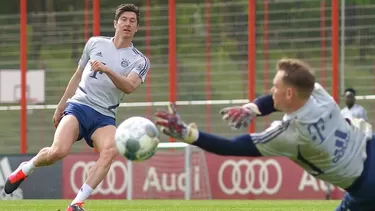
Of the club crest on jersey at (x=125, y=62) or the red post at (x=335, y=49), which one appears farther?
the red post at (x=335, y=49)

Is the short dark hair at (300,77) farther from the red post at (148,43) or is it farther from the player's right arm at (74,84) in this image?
the red post at (148,43)

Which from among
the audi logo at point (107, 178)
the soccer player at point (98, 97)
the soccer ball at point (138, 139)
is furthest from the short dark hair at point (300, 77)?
the audi logo at point (107, 178)

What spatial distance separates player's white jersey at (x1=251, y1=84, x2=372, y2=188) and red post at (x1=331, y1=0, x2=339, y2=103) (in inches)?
557

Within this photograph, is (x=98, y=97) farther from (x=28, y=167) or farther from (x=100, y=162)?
(x=28, y=167)

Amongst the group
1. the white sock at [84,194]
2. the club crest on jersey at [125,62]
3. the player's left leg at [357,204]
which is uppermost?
the club crest on jersey at [125,62]

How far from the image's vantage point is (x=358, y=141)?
8.23 m

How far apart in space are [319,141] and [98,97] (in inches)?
179

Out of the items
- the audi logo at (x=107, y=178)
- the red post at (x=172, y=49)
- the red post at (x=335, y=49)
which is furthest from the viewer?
the red post at (x=172, y=49)

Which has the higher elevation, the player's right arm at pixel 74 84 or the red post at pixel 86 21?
the red post at pixel 86 21

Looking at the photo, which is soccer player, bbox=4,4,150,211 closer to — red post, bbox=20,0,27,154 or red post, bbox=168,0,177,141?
red post, bbox=168,0,177,141

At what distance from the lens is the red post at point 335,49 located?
875 inches

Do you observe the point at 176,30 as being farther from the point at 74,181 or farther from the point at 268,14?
the point at 74,181

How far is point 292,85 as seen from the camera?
25.9 feet

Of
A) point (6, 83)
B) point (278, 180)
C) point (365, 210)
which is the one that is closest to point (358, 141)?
point (365, 210)
